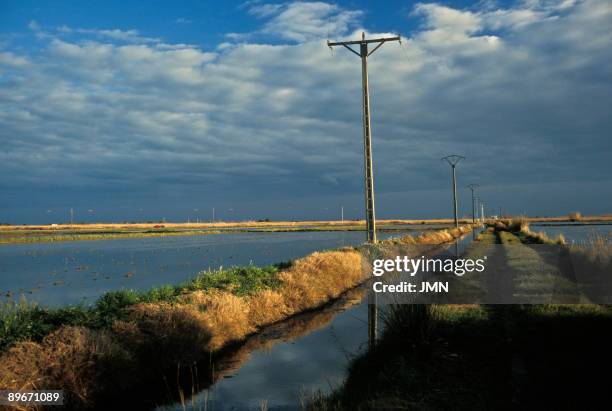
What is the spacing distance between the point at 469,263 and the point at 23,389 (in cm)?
2415

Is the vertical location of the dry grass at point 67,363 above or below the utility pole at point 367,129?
below

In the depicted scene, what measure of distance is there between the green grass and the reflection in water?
8.41 ft

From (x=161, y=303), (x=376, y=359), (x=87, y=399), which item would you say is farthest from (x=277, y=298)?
(x=87, y=399)

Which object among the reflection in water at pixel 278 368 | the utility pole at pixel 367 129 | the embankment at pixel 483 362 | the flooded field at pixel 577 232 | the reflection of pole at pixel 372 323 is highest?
the utility pole at pixel 367 129

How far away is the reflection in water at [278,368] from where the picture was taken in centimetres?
1124

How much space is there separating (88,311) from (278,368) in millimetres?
5702

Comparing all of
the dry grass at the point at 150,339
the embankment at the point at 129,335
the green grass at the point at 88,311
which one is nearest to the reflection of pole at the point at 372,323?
the dry grass at the point at 150,339

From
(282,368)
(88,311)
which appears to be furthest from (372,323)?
(88,311)

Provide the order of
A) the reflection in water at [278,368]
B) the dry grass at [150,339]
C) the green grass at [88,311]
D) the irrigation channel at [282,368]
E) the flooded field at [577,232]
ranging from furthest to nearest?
the flooded field at [577,232] < the green grass at [88,311] < the reflection in water at [278,368] < the irrigation channel at [282,368] < the dry grass at [150,339]

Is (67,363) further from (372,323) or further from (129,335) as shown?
(372,323)

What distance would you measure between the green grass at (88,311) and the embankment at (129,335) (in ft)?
0.09

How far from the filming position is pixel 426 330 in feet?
40.7

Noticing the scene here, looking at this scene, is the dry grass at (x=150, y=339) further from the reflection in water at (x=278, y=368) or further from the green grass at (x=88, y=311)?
the reflection in water at (x=278, y=368)

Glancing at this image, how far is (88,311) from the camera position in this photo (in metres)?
14.6
